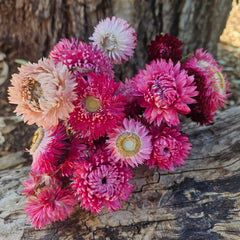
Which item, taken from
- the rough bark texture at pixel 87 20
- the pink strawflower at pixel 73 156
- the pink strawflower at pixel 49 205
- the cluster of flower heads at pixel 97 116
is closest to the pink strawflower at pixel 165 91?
the cluster of flower heads at pixel 97 116

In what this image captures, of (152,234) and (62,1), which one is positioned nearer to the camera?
(152,234)

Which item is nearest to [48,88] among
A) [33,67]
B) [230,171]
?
[33,67]

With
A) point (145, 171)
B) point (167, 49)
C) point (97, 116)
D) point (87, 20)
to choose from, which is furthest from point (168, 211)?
point (87, 20)

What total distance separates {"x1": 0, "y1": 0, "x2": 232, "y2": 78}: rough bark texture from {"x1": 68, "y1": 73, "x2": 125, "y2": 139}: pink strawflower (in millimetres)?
664

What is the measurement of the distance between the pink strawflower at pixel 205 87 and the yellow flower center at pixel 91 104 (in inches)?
12.9

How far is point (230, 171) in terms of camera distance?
0.90 m

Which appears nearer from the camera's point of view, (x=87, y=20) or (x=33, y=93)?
(x=33, y=93)

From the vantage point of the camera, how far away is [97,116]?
672mm

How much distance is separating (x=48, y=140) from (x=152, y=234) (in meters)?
0.44

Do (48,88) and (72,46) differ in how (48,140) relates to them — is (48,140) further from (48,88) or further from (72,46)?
(72,46)

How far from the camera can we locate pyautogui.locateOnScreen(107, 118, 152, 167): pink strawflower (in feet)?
2.37

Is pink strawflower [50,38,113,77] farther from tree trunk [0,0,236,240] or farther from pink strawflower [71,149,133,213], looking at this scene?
tree trunk [0,0,236,240]

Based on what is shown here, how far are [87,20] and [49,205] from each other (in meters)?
0.97

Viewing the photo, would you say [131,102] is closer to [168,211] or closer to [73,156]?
[73,156]
